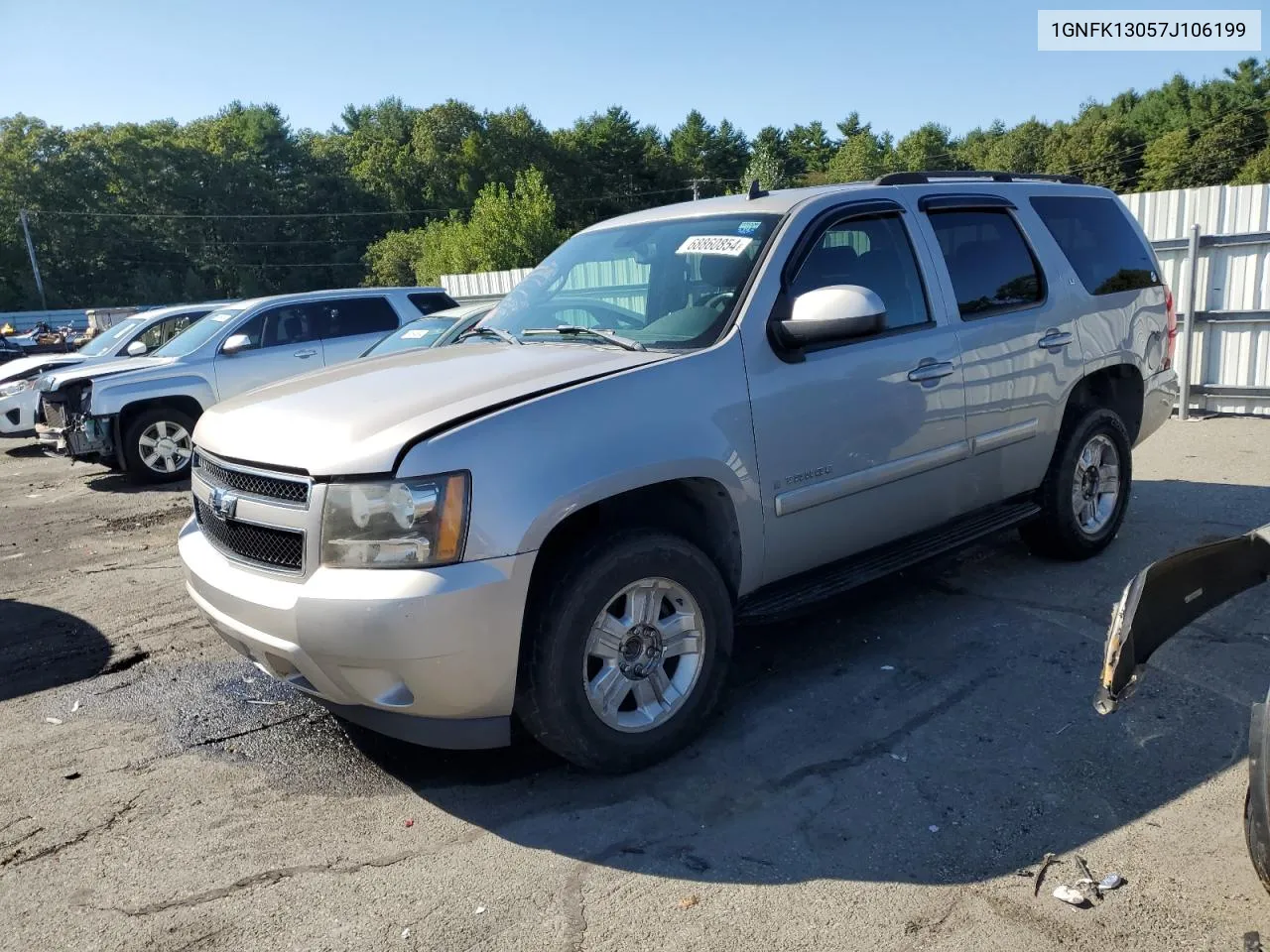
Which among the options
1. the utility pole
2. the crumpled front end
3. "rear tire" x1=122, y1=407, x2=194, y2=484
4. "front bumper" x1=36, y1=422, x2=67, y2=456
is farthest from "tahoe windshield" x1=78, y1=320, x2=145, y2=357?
the utility pole

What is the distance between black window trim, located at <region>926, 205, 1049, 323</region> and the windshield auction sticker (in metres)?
1.10

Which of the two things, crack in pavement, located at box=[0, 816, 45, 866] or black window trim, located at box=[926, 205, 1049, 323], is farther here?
black window trim, located at box=[926, 205, 1049, 323]

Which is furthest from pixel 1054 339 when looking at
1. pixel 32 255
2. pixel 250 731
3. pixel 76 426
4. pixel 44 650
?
pixel 32 255

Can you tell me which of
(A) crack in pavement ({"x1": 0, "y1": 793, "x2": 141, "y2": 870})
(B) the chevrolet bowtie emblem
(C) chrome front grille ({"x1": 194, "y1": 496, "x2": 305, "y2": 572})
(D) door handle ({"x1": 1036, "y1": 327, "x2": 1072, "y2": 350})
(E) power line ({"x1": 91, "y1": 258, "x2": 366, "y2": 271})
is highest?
(E) power line ({"x1": 91, "y1": 258, "x2": 366, "y2": 271})

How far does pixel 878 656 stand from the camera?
4223mm

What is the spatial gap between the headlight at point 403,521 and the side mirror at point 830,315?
147 centimetres

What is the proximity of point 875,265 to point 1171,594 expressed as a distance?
2247mm

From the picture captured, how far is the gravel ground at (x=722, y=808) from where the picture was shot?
2.57m

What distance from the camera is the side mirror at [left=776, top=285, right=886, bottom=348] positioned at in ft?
11.4

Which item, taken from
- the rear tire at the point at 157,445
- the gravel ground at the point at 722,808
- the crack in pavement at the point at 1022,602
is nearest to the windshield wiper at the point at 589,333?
the gravel ground at the point at 722,808

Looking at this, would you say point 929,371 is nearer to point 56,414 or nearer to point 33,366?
point 56,414

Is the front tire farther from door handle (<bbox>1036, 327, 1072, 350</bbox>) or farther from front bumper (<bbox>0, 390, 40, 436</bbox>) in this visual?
front bumper (<bbox>0, 390, 40, 436</bbox>)

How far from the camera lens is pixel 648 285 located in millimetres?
4074

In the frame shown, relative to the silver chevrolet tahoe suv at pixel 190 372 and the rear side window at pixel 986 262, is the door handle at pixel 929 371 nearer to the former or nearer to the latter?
the rear side window at pixel 986 262
